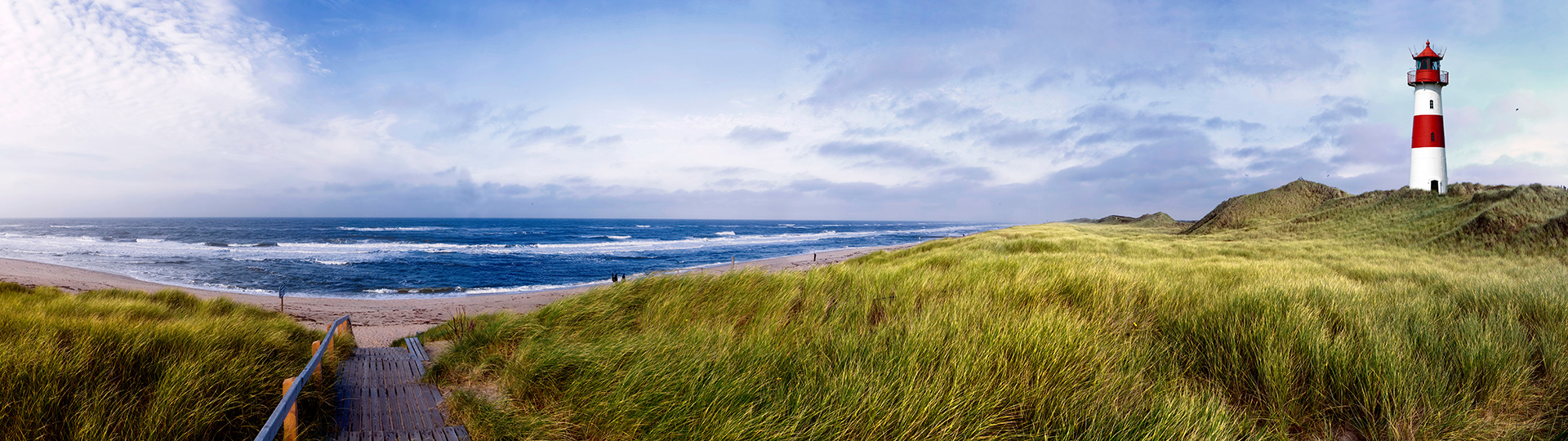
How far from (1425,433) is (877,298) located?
419 centimetres

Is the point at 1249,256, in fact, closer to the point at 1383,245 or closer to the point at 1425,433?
the point at 1383,245

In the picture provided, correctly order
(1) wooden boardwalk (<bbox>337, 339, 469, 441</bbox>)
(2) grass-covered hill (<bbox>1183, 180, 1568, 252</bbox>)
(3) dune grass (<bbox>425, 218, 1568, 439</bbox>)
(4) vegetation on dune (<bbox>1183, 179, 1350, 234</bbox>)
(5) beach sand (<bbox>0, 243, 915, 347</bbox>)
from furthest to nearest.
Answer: (4) vegetation on dune (<bbox>1183, 179, 1350, 234</bbox>) → (2) grass-covered hill (<bbox>1183, 180, 1568, 252</bbox>) → (5) beach sand (<bbox>0, 243, 915, 347</bbox>) → (1) wooden boardwalk (<bbox>337, 339, 469, 441</bbox>) → (3) dune grass (<bbox>425, 218, 1568, 439</bbox>)

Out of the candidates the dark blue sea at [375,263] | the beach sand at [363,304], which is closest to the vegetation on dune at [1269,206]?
the dark blue sea at [375,263]

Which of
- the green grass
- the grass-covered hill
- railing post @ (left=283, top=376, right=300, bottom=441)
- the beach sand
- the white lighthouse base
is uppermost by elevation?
the white lighthouse base

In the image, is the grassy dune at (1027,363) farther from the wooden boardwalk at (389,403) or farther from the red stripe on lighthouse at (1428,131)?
the red stripe on lighthouse at (1428,131)

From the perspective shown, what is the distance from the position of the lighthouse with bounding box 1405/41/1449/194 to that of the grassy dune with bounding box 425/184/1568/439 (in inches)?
1245

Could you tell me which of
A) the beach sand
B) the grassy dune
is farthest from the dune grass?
the beach sand

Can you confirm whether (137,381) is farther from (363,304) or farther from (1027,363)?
(363,304)

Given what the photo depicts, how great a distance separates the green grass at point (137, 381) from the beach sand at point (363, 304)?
9810 mm

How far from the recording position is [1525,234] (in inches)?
640

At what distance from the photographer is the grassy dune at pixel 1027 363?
3.26 m

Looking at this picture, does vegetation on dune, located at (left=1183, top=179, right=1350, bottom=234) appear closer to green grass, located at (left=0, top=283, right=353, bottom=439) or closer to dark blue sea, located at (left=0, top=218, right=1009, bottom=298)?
dark blue sea, located at (left=0, top=218, right=1009, bottom=298)

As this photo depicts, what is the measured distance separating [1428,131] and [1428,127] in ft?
0.82

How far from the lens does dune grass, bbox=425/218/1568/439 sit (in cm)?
325
